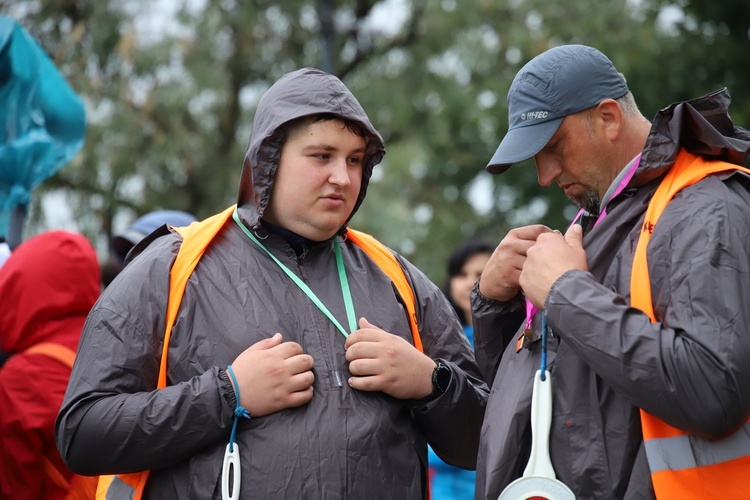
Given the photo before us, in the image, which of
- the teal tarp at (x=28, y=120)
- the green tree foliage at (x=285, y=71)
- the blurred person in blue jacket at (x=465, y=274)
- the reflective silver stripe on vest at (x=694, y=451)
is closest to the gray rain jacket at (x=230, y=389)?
the reflective silver stripe on vest at (x=694, y=451)

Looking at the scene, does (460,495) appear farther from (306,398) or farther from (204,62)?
(204,62)

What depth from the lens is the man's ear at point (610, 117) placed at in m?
2.99

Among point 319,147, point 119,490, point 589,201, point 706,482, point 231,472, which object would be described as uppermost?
point 319,147

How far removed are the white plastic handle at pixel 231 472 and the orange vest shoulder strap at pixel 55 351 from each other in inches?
64.4

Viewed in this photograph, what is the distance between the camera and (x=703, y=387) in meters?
2.47

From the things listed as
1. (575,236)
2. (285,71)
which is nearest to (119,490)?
(575,236)

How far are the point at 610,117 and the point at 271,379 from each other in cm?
124

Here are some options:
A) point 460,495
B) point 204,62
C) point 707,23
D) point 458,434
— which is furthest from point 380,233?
point 458,434

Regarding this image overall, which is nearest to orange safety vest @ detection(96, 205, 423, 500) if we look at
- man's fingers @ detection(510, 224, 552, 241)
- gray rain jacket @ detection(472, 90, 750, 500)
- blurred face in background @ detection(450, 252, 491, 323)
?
man's fingers @ detection(510, 224, 552, 241)

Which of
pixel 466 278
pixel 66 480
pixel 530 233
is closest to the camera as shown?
pixel 530 233

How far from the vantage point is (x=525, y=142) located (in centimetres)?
302

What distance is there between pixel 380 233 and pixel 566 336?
28.2 feet

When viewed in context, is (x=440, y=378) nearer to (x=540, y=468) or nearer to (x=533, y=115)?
(x=540, y=468)

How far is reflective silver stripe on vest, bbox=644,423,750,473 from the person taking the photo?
8.41 feet
